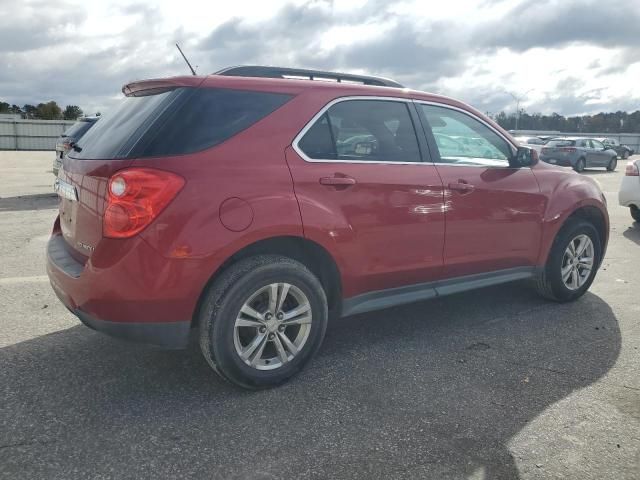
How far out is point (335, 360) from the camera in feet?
12.1

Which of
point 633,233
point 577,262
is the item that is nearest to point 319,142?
point 577,262

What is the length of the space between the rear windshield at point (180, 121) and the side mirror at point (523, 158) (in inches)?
80.3

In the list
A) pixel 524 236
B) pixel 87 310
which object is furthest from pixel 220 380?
pixel 524 236

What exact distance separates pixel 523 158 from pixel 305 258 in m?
2.08

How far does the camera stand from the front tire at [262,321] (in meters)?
3.00

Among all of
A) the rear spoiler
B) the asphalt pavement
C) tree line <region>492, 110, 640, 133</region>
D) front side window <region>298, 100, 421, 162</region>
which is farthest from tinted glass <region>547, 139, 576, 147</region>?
tree line <region>492, 110, 640, 133</region>

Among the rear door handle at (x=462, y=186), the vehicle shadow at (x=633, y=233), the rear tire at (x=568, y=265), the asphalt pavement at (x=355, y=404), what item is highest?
the rear door handle at (x=462, y=186)

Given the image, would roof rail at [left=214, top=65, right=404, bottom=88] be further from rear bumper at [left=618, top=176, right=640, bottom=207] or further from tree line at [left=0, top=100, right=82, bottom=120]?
tree line at [left=0, top=100, right=82, bottom=120]

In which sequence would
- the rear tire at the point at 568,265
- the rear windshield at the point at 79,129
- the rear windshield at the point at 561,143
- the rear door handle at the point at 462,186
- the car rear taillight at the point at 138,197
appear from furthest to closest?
the rear windshield at the point at 561,143 → the rear windshield at the point at 79,129 → the rear tire at the point at 568,265 → the rear door handle at the point at 462,186 → the car rear taillight at the point at 138,197

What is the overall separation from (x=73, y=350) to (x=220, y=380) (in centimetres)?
109

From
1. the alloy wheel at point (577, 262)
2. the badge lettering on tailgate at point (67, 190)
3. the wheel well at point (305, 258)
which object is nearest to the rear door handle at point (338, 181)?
the wheel well at point (305, 258)

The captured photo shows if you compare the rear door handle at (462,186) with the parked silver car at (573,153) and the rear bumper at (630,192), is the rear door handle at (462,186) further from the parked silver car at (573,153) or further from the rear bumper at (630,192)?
the parked silver car at (573,153)

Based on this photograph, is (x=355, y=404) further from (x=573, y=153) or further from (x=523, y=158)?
(x=573, y=153)

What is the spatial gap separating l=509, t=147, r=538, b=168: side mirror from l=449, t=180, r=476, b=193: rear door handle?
2.01 ft
